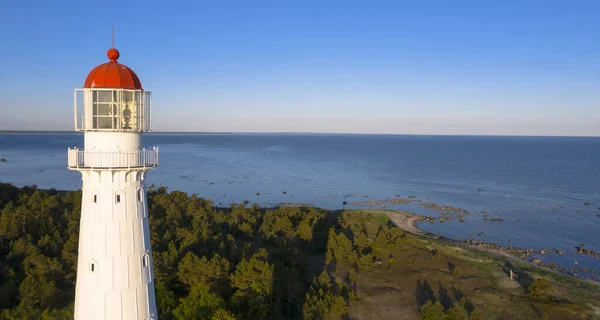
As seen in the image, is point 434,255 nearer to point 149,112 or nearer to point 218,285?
point 218,285

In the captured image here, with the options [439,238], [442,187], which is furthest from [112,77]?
[442,187]

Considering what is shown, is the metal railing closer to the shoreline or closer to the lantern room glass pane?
the lantern room glass pane

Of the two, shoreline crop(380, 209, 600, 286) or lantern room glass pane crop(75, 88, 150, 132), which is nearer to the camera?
lantern room glass pane crop(75, 88, 150, 132)

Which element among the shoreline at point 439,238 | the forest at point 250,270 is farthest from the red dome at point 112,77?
the shoreline at point 439,238

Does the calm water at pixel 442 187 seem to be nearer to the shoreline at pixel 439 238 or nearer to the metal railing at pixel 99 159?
the shoreline at pixel 439 238

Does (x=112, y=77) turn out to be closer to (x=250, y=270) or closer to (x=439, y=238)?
(x=250, y=270)

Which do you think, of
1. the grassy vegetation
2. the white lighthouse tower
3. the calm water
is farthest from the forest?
the calm water
